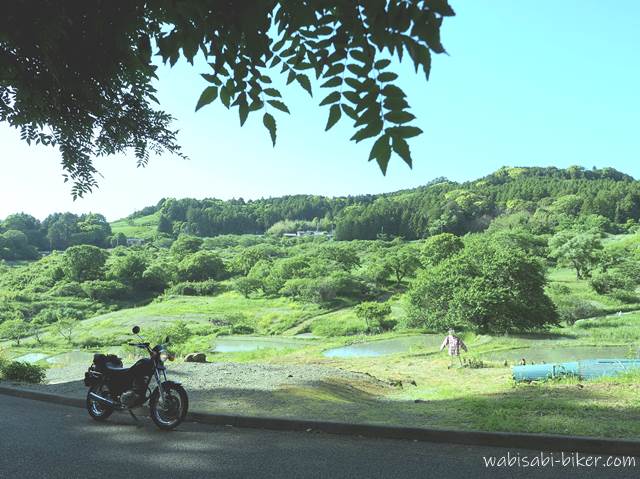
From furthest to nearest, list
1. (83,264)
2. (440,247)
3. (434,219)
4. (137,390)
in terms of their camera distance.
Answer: (434,219) → (83,264) → (440,247) → (137,390)

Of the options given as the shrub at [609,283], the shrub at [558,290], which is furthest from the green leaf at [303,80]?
the shrub at [609,283]

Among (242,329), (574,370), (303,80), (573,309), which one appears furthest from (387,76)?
(242,329)

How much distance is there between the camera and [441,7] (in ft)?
6.35

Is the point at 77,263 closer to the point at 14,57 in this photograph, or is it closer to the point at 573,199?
the point at 14,57

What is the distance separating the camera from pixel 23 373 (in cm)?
1170

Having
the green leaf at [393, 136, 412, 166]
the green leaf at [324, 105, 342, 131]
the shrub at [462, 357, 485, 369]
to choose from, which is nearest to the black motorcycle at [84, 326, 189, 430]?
the green leaf at [324, 105, 342, 131]

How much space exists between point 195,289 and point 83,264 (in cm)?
2646

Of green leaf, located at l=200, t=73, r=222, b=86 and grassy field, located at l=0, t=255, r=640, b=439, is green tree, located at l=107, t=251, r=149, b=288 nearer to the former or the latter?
grassy field, located at l=0, t=255, r=640, b=439

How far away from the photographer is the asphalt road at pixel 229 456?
14.0 ft

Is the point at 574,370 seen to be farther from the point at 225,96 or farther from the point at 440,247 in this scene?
Result: the point at 440,247

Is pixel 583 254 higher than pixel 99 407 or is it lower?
higher

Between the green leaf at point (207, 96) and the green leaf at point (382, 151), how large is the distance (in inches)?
38.3

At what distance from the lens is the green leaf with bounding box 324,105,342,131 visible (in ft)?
7.48

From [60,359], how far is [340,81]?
39.5 meters
